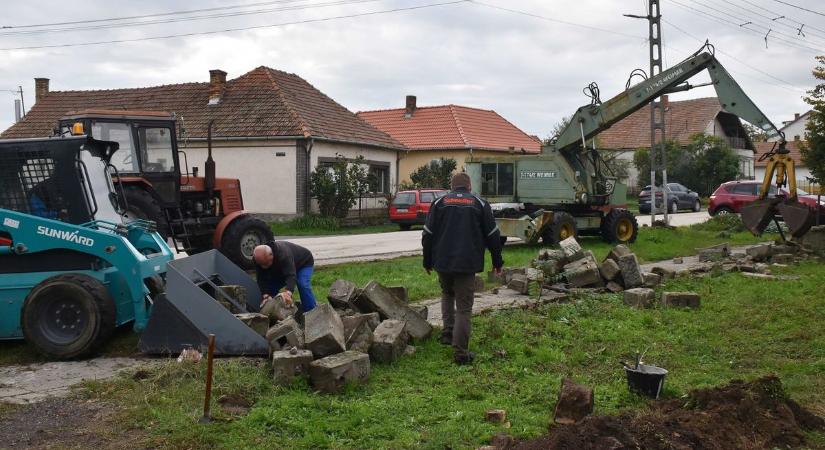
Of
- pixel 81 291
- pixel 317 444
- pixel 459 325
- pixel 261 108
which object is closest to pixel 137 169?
pixel 81 291

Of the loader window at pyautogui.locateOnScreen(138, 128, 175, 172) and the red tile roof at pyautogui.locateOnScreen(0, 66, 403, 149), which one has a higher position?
the red tile roof at pyautogui.locateOnScreen(0, 66, 403, 149)

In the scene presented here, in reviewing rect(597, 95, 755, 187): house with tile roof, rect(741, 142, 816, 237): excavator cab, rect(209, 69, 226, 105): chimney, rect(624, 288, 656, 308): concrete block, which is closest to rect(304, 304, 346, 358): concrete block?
rect(624, 288, 656, 308): concrete block

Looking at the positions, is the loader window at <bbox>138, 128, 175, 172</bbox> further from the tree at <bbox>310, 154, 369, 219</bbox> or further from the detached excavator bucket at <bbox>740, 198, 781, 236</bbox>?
the tree at <bbox>310, 154, 369, 219</bbox>

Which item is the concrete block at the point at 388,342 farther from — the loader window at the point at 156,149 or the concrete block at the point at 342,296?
the loader window at the point at 156,149

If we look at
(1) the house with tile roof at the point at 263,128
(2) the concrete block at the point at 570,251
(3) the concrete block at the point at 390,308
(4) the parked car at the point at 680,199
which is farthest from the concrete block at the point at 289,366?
(4) the parked car at the point at 680,199

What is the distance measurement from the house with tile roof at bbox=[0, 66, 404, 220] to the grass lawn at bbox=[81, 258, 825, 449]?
21345 mm

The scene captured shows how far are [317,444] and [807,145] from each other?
1894 centimetres

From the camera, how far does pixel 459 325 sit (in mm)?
7320

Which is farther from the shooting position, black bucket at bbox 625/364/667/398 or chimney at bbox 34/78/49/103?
chimney at bbox 34/78/49/103

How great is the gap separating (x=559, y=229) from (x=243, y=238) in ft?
26.7

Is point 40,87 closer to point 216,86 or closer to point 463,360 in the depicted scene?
point 216,86

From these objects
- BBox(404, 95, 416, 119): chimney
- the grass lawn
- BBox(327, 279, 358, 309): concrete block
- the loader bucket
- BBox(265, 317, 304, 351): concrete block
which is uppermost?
BBox(404, 95, 416, 119): chimney

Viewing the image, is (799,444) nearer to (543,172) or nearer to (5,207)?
(5,207)

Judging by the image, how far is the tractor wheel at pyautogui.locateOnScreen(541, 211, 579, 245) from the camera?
18531mm
